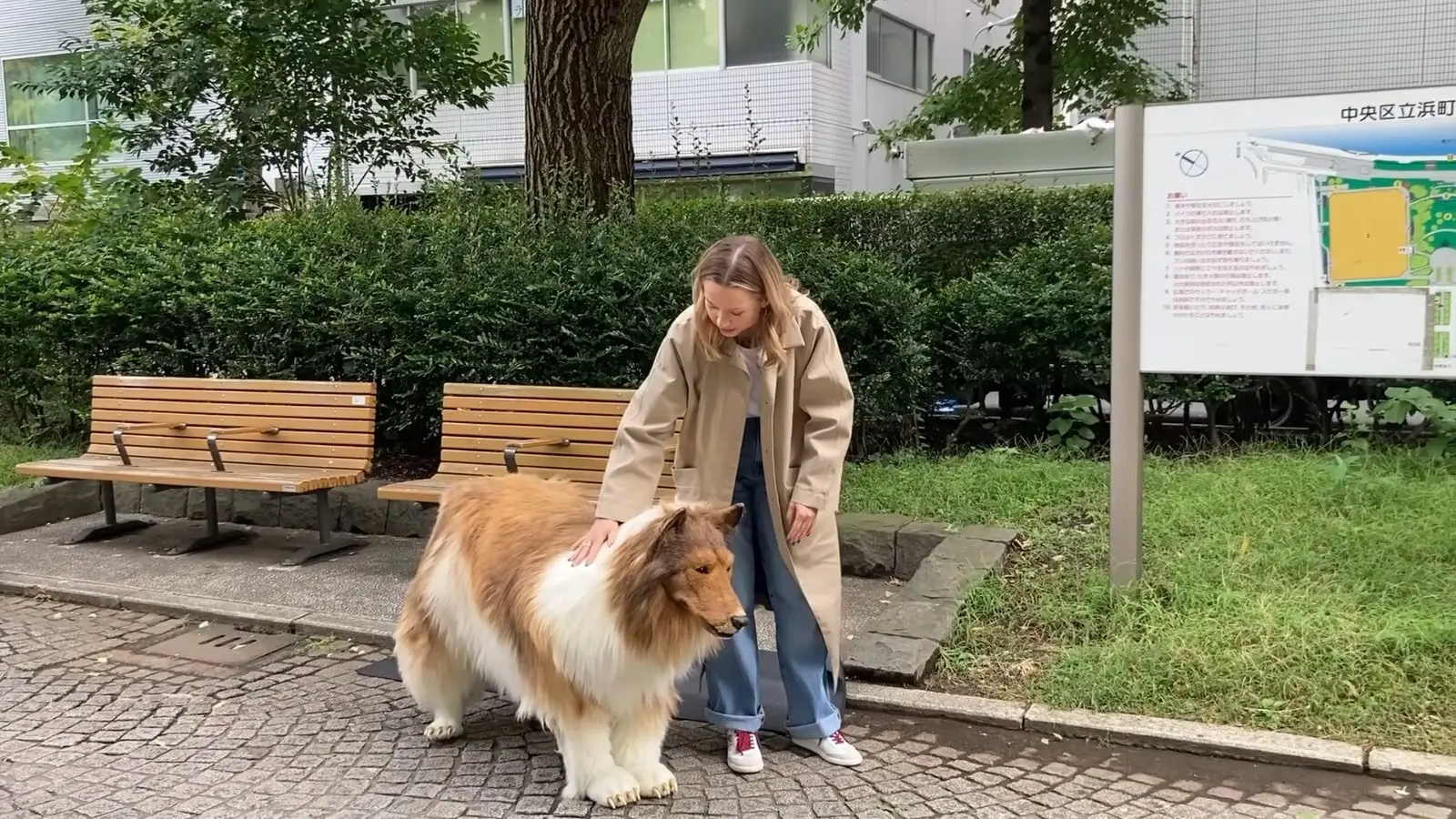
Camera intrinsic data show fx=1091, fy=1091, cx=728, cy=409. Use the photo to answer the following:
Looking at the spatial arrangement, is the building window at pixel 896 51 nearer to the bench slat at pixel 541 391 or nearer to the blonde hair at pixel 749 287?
the bench slat at pixel 541 391

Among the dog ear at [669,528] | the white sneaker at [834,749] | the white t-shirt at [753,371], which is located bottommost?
the white sneaker at [834,749]

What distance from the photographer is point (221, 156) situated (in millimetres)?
11914

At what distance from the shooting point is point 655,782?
3531 millimetres

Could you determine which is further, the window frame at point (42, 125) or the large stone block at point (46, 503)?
the window frame at point (42, 125)

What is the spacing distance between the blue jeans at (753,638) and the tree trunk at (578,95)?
4351 mm

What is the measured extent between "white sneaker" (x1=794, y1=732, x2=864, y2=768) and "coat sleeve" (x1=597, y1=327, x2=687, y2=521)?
1054 mm

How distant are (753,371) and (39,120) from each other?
23461 millimetres

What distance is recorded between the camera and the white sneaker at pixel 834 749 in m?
3.78

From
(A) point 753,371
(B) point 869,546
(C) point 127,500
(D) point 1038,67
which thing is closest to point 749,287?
(A) point 753,371

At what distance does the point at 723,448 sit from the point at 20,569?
16.1 ft

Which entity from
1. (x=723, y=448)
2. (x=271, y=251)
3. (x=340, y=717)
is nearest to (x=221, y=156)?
(x=271, y=251)

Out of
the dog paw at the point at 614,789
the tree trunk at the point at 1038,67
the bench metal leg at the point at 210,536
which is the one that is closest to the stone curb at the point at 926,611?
the dog paw at the point at 614,789

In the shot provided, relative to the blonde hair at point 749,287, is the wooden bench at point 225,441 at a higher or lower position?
lower

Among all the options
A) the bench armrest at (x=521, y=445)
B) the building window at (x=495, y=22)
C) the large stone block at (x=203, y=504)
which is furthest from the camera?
the building window at (x=495, y=22)
